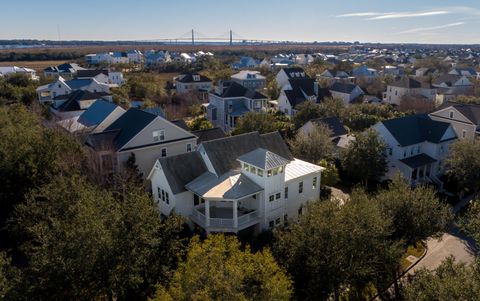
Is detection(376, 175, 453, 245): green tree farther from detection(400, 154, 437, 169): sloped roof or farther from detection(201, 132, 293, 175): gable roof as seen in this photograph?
detection(400, 154, 437, 169): sloped roof

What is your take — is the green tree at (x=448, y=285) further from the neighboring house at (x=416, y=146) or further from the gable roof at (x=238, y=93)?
the gable roof at (x=238, y=93)

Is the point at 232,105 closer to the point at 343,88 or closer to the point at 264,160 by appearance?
the point at 343,88

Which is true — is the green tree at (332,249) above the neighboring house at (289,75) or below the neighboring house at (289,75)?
below

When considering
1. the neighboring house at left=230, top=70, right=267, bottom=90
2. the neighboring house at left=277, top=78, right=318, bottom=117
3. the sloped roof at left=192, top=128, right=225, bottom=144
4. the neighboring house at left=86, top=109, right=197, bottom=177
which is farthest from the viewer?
the neighboring house at left=230, top=70, right=267, bottom=90

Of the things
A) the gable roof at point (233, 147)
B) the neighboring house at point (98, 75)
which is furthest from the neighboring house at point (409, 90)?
the neighboring house at point (98, 75)

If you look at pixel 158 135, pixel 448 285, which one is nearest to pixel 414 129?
pixel 158 135

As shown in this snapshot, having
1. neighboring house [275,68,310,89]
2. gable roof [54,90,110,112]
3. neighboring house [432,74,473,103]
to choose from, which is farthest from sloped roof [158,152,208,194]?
neighboring house [432,74,473,103]

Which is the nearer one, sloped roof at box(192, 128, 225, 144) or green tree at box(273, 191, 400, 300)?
green tree at box(273, 191, 400, 300)

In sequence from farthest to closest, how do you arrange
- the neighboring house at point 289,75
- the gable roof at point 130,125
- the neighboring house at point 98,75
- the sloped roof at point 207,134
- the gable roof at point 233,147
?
the neighboring house at point 98,75, the neighboring house at point 289,75, the sloped roof at point 207,134, the gable roof at point 130,125, the gable roof at point 233,147
